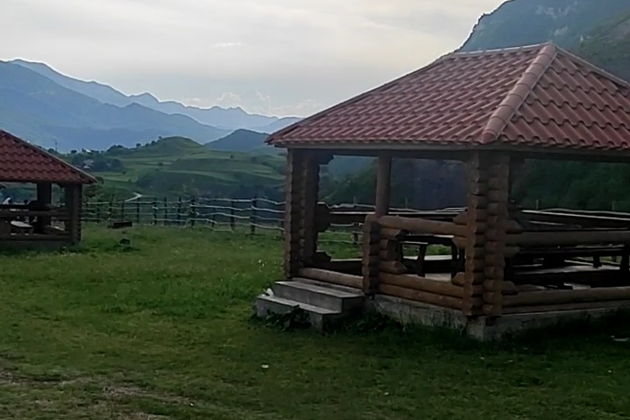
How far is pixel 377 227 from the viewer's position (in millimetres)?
10836

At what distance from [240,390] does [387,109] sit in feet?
15.5

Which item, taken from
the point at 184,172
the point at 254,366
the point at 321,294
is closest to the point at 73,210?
the point at 321,294

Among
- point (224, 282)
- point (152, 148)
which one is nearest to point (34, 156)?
point (224, 282)

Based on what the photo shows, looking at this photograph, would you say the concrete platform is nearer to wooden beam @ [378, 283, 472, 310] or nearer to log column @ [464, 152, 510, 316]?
wooden beam @ [378, 283, 472, 310]

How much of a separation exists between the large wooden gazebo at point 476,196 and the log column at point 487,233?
1cm

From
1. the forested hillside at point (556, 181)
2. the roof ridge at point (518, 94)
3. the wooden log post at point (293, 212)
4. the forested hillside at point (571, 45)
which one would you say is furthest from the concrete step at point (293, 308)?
the forested hillside at point (556, 181)

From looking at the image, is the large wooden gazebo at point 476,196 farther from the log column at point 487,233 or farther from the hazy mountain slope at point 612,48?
the hazy mountain slope at point 612,48

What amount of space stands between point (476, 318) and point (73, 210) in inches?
528

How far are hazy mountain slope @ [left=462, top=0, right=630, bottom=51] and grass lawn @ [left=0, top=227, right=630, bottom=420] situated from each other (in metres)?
99.3

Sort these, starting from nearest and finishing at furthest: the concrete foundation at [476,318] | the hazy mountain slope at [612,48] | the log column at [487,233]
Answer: the log column at [487,233] < the concrete foundation at [476,318] < the hazy mountain slope at [612,48]

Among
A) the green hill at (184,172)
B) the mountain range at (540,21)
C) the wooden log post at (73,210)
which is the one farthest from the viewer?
the mountain range at (540,21)

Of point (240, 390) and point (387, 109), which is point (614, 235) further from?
point (240, 390)

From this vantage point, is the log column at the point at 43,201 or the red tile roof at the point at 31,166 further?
the log column at the point at 43,201

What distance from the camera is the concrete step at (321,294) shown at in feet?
35.0
